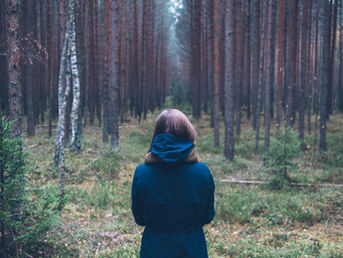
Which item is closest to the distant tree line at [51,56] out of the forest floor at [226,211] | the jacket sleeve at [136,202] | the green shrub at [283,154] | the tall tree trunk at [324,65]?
the forest floor at [226,211]

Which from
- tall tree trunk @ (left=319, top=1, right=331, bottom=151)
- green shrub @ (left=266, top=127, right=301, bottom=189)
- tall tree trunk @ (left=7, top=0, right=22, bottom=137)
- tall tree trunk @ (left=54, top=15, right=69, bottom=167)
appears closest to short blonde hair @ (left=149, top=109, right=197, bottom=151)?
tall tree trunk @ (left=7, top=0, right=22, bottom=137)

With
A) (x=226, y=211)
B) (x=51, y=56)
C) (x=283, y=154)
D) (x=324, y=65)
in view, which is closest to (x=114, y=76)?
(x=283, y=154)

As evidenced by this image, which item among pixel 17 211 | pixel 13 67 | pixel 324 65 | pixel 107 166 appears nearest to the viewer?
pixel 17 211

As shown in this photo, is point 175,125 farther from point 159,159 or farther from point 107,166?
point 107,166

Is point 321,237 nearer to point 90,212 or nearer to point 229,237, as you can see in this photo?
point 229,237

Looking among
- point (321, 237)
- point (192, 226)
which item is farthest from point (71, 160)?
point (192, 226)

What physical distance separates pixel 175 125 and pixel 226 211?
17.3 feet

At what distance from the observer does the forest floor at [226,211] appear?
5375 millimetres

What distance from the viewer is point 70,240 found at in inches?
214

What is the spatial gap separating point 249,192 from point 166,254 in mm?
6386

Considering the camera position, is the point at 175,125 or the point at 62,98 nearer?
the point at 175,125

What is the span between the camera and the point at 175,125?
217cm

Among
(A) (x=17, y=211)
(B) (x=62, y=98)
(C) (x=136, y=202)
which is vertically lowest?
(A) (x=17, y=211)

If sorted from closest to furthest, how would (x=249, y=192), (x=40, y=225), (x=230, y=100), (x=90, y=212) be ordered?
1. (x=40, y=225)
2. (x=90, y=212)
3. (x=249, y=192)
4. (x=230, y=100)
